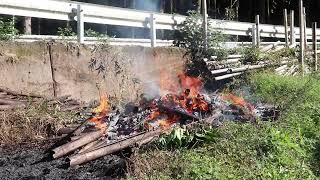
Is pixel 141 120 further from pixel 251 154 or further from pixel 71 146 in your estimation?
pixel 251 154

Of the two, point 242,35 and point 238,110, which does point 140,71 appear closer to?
point 238,110

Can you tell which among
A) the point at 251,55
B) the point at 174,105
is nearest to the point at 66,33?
the point at 174,105

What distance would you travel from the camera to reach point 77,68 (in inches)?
426

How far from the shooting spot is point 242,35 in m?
18.1

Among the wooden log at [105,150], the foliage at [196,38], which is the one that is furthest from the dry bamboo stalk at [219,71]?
the wooden log at [105,150]

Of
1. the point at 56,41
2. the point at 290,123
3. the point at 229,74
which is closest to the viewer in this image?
the point at 290,123

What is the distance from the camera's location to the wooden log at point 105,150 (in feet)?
22.1

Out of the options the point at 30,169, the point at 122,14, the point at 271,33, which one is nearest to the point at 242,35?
the point at 271,33

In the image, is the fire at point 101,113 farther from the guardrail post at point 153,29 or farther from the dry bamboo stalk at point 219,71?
the dry bamboo stalk at point 219,71

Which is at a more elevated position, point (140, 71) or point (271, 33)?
point (271, 33)

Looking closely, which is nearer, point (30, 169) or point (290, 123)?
point (30, 169)

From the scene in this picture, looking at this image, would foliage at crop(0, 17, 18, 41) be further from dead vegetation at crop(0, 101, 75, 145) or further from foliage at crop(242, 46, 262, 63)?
foliage at crop(242, 46, 262, 63)

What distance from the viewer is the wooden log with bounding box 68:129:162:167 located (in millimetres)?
6746

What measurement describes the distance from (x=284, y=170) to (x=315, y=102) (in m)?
4.29
